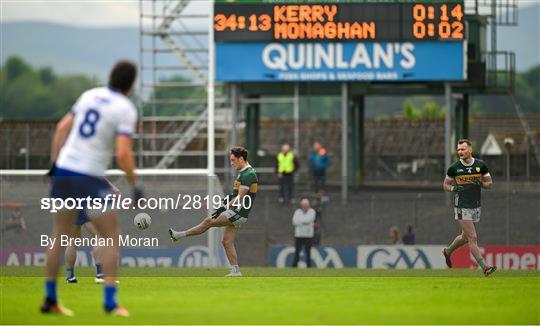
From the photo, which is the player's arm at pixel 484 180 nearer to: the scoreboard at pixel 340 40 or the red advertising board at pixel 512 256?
the red advertising board at pixel 512 256

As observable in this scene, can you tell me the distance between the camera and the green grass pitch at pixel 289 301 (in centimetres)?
1385

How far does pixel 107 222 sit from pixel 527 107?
427 ft

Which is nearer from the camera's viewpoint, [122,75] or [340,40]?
[122,75]

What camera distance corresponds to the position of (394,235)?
35969 millimetres

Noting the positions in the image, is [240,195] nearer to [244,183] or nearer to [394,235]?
[244,183]

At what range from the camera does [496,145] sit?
3159 inches

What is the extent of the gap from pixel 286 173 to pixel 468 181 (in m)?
17.8

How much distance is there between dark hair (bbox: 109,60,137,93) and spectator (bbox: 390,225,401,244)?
22.9m

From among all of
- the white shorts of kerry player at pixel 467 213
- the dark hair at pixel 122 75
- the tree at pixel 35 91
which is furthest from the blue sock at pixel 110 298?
the tree at pixel 35 91

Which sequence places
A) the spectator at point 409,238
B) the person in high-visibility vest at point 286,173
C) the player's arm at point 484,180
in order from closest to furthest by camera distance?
the player's arm at point 484,180 < the spectator at point 409,238 < the person in high-visibility vest at point 286,173

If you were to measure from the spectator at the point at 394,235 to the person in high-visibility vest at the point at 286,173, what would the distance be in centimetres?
327

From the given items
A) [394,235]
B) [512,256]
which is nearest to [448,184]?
[512,256]

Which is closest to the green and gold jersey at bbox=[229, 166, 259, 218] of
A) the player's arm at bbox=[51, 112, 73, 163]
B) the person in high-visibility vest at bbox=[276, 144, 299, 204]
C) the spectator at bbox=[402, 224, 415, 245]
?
the player's arm at bbox=[51, 112, 73, 163]

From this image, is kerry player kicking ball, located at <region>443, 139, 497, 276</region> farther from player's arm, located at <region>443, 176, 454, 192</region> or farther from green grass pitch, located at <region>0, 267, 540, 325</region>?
green grass pitch, located at <region>0, 267, 540, 325</region>
